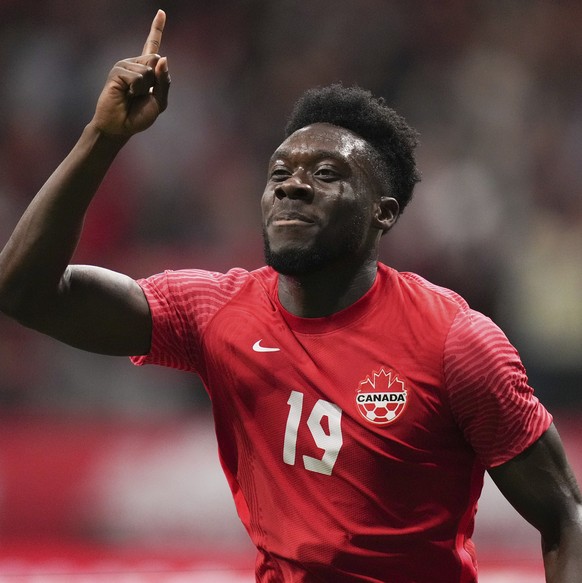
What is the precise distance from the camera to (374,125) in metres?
2.80

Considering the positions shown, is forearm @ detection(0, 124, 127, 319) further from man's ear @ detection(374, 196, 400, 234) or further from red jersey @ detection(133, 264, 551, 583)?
man's ear @ detection(374, 196, 400, 234)

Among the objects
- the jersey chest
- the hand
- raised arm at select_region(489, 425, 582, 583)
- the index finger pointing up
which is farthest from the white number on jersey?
the index finger pointing up

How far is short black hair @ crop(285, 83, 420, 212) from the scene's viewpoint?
2.79 meters

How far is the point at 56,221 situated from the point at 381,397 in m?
0.83

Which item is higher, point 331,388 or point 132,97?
point 132,97

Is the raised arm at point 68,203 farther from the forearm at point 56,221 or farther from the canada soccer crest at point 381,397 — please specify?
the canada soccer crest at point 381,397

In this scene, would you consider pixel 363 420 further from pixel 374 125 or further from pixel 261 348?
pixel 374 125

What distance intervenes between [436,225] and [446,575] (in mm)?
4291

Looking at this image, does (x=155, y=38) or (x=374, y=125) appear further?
(x=374, y=125)

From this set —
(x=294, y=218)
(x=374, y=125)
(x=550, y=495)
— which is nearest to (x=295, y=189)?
(x=294, y=218)

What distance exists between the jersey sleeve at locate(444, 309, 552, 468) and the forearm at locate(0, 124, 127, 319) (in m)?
0.87

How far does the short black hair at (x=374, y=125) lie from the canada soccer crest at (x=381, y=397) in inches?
22.6

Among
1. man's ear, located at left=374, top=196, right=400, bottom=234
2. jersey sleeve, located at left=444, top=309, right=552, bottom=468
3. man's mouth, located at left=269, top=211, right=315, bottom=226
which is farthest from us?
man's ear, located at left=374, top=196, right=400, bottom=234

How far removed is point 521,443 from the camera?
2389 millimetres
